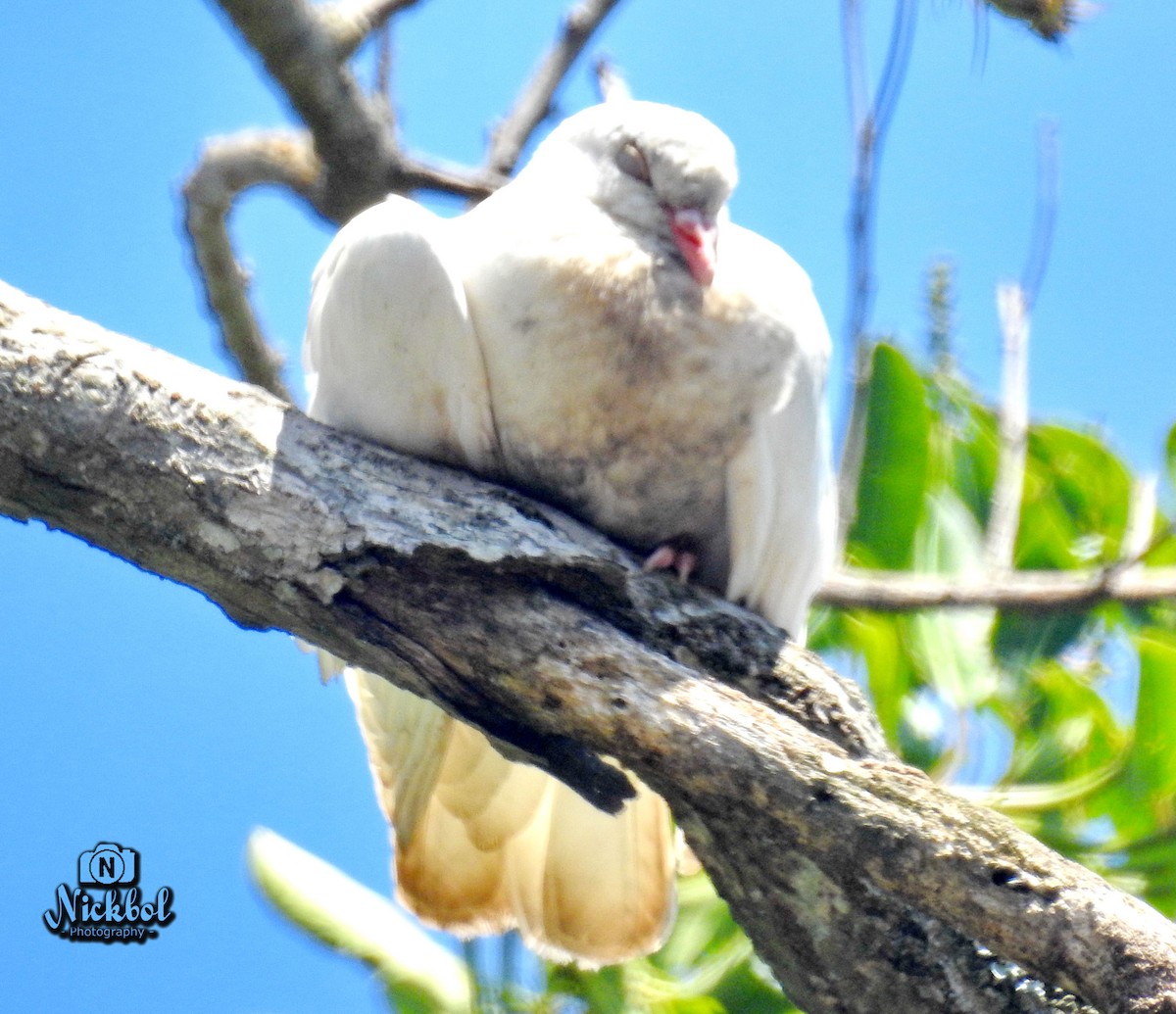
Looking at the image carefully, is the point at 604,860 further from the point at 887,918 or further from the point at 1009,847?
the point at 1009,847

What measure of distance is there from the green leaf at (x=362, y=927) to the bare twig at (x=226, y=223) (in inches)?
68.5

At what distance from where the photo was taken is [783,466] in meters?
2.93

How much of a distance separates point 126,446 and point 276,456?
0.90 feet

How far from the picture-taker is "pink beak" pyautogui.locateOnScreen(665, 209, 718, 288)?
2.78 metres

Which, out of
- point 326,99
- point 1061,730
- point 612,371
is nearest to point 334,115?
point 326,99

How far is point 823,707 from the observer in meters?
2.58

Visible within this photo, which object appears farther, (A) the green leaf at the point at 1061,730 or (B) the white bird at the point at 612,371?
(A) the green leaf at the point at 1061,730

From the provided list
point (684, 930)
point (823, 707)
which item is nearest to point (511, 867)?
point (823, 707)

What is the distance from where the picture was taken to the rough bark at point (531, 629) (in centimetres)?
223

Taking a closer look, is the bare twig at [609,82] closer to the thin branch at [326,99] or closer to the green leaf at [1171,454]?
the thin branch at [326,99]

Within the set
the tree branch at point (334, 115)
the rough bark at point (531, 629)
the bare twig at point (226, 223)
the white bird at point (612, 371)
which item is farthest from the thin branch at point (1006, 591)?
the bare twig at point (226, 223)

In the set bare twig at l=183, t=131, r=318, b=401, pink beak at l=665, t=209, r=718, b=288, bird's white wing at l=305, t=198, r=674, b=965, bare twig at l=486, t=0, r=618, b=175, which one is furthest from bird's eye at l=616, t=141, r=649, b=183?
bare twig at l=486, t=0, r=618, b=175

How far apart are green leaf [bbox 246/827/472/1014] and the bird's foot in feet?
7.05

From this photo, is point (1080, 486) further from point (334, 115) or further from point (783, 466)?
point (334, 115)
